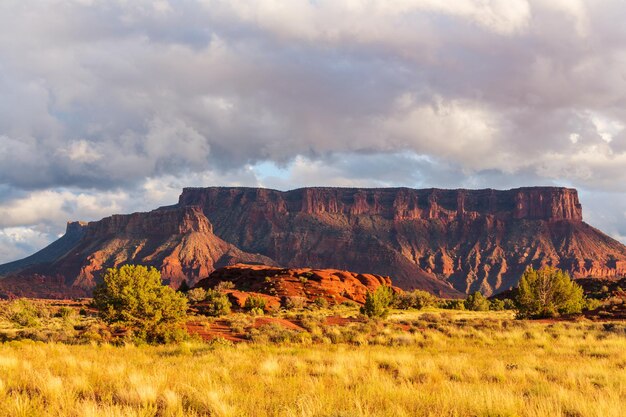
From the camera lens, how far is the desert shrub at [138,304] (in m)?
23.2

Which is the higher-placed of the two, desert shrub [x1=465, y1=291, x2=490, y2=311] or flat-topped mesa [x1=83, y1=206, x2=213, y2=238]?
flat-topped mesa [x1=83, y1=206, x2=213, y2=238]

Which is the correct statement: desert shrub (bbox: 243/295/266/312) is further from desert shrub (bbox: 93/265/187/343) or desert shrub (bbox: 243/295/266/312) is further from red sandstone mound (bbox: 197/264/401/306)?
desert shrub (bbox: 93/265/187/343)

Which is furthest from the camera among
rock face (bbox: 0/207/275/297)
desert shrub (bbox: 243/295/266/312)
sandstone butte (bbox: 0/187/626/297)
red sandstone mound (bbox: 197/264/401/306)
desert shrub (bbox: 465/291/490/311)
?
sandstone butte (bbox: 0/187/626/297)

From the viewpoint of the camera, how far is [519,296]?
3550 centimetres

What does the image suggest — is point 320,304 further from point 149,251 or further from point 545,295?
point 149,251

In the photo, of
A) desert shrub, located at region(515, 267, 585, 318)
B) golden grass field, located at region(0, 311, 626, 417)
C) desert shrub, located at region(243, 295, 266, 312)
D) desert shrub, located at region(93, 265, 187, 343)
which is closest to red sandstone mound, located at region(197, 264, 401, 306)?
desert shrub, located at region(243, 295, 266, 312)

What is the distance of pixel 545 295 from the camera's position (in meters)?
35.8

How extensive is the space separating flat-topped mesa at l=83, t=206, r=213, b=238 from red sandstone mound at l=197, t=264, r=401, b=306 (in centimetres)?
7921

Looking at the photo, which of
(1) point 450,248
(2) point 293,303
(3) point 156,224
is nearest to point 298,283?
(2) point 293,303

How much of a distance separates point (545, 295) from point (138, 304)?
92.9 ft

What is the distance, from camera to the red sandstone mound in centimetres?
6819

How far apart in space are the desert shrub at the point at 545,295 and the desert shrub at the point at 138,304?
2437 cm

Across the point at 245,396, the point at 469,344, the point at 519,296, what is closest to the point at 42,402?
the point at 245,396

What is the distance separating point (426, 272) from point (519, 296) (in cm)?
13945
